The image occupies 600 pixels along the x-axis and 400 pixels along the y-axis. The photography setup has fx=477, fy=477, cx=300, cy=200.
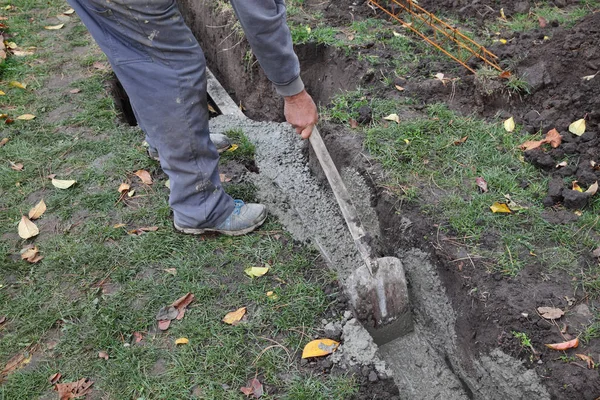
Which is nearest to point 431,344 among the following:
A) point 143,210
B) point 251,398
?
point 251,398

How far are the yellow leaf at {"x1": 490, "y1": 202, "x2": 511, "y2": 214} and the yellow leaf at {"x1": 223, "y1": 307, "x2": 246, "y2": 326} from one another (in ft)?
4.74

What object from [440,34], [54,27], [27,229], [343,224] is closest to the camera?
[27,229]

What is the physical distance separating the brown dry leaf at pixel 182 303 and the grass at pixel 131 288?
0.04 meters

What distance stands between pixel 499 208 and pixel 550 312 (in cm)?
64

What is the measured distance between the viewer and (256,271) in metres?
2.65

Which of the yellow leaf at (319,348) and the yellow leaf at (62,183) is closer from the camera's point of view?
the yellow leaf at (319,348)

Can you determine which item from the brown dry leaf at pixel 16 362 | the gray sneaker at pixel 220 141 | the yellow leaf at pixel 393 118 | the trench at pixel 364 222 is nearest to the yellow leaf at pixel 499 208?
the trench at pixel 364 222

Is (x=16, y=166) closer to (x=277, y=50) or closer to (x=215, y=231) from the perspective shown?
(x=215, y=231)

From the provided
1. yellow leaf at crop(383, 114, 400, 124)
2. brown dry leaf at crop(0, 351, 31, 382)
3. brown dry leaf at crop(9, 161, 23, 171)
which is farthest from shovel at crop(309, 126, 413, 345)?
brown dry leaf at crop(9, 161, 23, 171)

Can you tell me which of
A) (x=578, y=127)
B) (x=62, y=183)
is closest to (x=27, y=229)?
(x=62, y=183)

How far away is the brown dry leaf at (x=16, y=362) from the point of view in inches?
91.1

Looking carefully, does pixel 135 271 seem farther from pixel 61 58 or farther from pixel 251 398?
pixel 61 58

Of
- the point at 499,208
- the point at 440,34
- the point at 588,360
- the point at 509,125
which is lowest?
the point at 588,360

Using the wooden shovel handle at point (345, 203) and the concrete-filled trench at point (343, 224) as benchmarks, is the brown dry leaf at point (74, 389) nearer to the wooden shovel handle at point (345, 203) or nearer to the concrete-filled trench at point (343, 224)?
the concrete-filled trench at point (343, 224)
